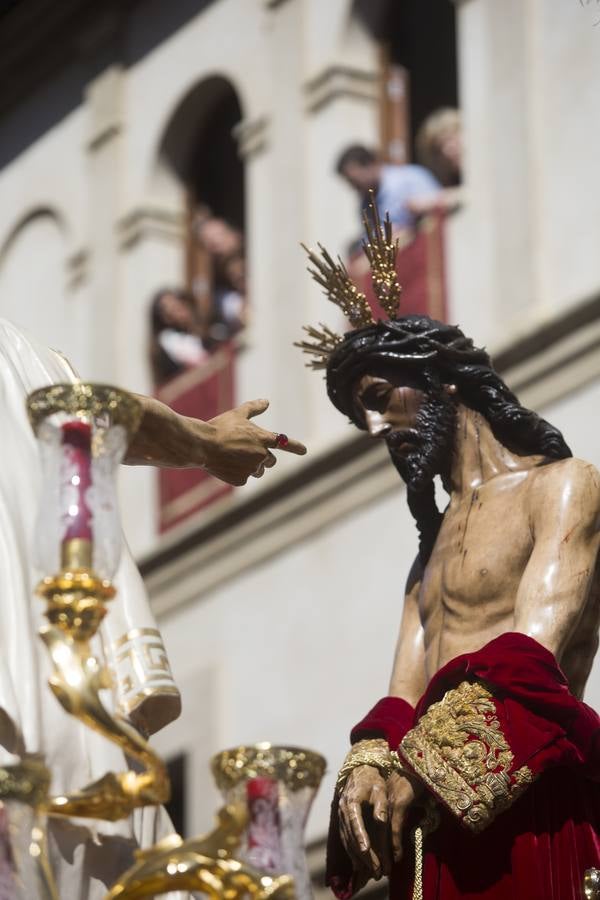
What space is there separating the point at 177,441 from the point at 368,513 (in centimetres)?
839

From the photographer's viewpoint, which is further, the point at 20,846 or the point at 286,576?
the point at 286,576

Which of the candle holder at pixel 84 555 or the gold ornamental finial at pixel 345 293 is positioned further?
the gold ornamental finial at pixel 345 293

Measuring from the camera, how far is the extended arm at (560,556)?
5.54 meters

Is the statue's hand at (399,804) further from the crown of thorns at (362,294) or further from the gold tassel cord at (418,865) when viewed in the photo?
the crown of thorns at (362,294)

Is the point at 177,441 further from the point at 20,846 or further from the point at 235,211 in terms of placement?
the point at 235,211

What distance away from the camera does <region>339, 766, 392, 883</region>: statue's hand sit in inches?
219

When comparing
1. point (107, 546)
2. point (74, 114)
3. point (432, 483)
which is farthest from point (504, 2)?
point (107, 546)

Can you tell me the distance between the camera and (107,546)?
443 centimetres


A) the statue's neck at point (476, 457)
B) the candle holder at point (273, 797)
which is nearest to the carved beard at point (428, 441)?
the statue's neck at point (476, 457)

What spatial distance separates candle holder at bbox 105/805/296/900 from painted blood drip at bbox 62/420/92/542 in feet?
1.58

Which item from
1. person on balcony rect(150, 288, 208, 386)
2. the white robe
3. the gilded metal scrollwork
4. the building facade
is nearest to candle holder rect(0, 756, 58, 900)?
the gilded metal scrollwork

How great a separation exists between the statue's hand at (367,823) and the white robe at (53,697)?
37 centimetres

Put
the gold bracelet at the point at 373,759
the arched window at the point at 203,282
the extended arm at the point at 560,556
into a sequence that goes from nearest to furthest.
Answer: the extended arm at the point at 560,556, the gold bracelet at the point at 373,759, the arched window at the point at 203,282

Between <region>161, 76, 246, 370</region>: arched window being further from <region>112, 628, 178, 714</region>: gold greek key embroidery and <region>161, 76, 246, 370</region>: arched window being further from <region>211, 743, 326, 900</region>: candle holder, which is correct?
<region>211, 743, 326, 900</region>: candle holder
